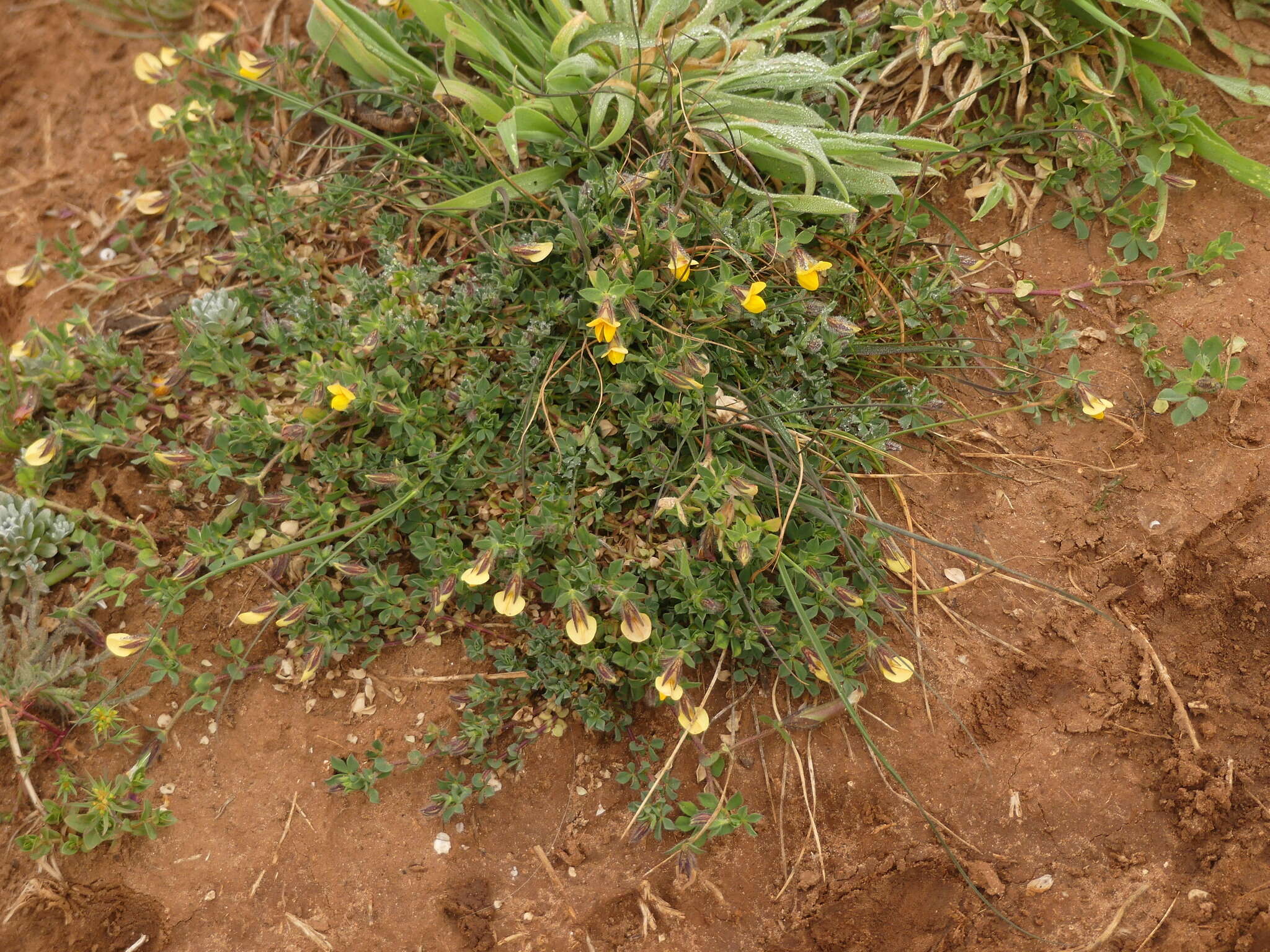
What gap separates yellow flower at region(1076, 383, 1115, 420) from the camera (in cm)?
243

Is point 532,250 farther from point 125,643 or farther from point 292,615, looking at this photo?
point 125,643

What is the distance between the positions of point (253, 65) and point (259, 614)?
1825 millimetres

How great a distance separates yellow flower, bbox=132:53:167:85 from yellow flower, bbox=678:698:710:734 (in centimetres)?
276

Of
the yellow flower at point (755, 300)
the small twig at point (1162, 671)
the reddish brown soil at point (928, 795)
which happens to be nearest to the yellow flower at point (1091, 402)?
the reddish brown soil at point (928, 795)

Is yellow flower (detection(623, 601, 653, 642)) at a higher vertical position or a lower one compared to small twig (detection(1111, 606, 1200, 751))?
lower

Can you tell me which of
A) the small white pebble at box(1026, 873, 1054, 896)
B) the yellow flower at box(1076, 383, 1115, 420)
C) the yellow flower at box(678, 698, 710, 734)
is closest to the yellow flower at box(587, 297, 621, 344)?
the yellow flower at box(678, 698, 710, 734)

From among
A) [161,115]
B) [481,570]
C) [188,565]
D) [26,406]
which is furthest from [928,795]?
[161,115]

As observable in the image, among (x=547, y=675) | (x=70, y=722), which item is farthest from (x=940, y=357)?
(x=70, y=722)

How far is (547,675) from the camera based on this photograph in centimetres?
229

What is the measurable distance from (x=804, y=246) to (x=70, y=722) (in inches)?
99.9

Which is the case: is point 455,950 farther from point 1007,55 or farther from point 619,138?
point 1007,55

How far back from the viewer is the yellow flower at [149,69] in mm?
3012

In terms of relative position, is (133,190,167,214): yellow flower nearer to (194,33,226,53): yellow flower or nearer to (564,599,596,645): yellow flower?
(194,33,226,53): yellow flower

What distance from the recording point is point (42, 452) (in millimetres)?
2502
